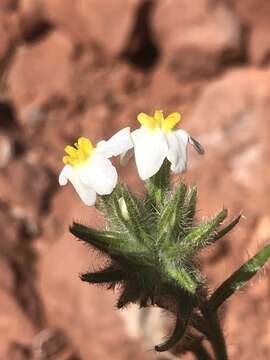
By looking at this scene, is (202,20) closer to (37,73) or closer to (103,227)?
(37,73)

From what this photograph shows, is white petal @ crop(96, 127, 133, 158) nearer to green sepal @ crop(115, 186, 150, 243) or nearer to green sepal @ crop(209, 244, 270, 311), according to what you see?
green sepal @ crop(115, 186, 150, 243)

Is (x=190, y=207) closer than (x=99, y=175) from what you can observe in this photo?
No

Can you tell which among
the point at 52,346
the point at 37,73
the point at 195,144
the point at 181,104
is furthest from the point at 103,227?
the point at 37,73

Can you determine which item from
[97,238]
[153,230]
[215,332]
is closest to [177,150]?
[153,230]

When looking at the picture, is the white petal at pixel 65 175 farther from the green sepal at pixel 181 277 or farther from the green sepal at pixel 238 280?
the green sepal at pixel 238 280

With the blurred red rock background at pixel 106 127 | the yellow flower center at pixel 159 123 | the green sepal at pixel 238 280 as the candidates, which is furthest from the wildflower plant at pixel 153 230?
the blurred red rock background at pixel 106 127

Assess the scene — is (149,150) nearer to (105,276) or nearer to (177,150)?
(177,150)

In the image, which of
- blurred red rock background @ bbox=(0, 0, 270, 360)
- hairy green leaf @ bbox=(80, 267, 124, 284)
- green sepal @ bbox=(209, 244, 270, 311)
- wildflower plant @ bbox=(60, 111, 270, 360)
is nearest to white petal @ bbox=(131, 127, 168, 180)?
wildflower plant @ bbox=(60, 111, 270, 360)
